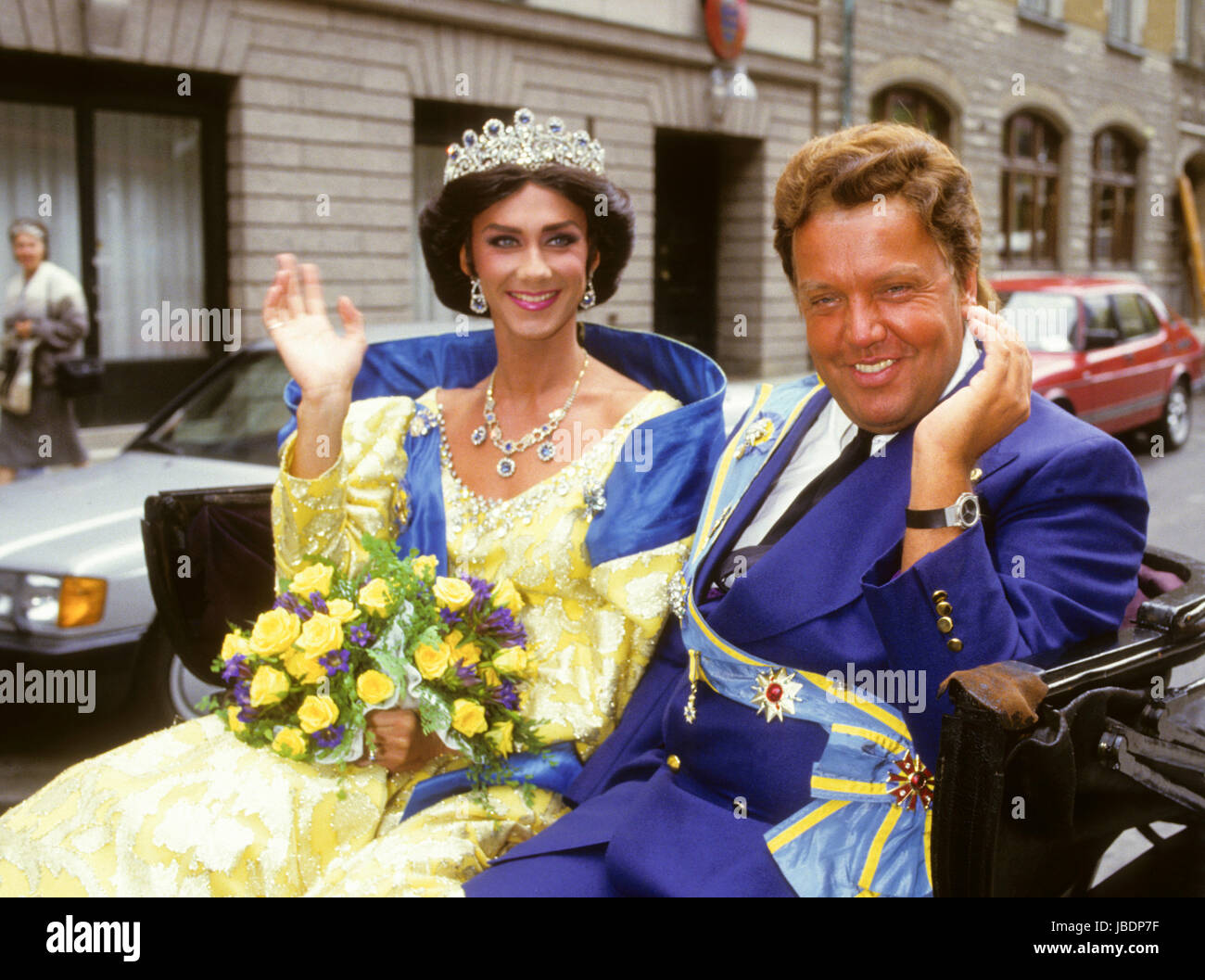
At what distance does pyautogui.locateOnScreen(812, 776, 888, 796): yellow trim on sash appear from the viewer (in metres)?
1.75

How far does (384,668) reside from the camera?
6.79ft

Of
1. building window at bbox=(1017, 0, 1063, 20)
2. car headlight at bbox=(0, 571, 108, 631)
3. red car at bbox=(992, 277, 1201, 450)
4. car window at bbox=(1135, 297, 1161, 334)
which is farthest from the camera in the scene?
building window at bbox=(1017, 0, 1063, 20)

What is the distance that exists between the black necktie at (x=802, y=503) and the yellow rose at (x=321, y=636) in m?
0.66

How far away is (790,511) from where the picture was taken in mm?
1997

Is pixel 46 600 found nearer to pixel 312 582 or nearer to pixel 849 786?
pixel 312 582

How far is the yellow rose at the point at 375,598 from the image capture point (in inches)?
83.1

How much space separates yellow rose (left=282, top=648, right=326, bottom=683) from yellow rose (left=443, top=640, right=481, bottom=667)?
219 mm

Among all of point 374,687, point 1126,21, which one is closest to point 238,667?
point 374,687

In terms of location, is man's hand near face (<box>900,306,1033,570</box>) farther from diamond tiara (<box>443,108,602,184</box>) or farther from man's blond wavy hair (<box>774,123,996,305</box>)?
diamond tiara (<box>443,108,602,184</box>)

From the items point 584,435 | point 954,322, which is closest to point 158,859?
point 584,435

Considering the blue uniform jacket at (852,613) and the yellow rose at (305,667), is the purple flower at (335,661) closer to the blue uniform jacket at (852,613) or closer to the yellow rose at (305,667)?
the yellow rose at (305,667)

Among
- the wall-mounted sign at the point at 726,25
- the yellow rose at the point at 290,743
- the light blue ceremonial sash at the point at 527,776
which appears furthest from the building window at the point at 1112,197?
the yellow rose at the point at 290,743

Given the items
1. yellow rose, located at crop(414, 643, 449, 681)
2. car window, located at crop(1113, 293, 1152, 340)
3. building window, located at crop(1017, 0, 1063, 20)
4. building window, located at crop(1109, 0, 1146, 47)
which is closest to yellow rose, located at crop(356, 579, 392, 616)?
yellow rose, located at crop(414, 643, 449, 681)

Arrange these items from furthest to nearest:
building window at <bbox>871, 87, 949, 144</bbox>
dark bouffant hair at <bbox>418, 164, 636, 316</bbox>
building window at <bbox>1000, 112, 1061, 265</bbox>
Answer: building window at <bbox>1000, 112, 1061, 265</bbox>
building window at <bbox>871, 87, 949, 144</bbox>
dark bouffant hair at <bbox>418, 164, 636, 316</bbox>
